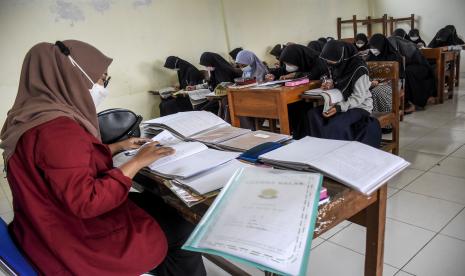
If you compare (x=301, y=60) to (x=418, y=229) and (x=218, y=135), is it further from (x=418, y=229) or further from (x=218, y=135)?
(x=218, y=135)

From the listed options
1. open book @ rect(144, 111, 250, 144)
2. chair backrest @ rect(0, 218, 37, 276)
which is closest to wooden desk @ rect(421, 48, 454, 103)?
open book @ rect(144, 111, 250, 144)

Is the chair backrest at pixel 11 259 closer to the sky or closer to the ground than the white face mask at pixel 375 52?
closer to the ground

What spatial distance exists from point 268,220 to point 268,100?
6.26ft

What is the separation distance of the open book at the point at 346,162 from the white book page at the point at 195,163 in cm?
14

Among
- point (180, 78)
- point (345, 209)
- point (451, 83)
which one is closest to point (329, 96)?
point (345, 209)

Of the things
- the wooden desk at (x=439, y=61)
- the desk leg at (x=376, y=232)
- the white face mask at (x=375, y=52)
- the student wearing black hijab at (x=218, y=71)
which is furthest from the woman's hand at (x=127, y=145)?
the wooden desk at (x=439, y=61)

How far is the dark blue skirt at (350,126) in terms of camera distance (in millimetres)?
2400

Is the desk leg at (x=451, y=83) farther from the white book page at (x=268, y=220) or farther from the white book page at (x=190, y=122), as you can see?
the white book page at (x=268, y=220)

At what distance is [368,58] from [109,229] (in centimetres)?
381

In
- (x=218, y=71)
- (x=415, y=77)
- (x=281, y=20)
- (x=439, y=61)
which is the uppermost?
(x=281, y=20)

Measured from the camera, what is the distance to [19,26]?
425cm

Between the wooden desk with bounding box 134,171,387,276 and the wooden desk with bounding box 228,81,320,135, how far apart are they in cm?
142

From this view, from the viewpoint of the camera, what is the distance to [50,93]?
983 mm

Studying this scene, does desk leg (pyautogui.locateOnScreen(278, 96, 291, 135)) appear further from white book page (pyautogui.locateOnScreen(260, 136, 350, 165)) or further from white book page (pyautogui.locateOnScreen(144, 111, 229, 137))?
white book page (pyautogui.locateOnScreen(260, 136, 350, 165))
